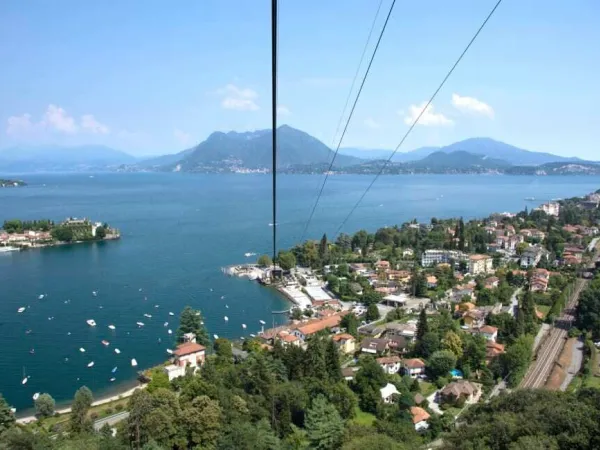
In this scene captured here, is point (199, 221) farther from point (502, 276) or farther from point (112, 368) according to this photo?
point (112, 368)

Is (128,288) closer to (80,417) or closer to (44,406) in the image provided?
(44,406)

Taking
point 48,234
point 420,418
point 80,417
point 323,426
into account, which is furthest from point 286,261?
point 48,234

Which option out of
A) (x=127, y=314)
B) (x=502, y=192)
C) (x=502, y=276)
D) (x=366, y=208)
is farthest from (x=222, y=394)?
(x=502, y=192)

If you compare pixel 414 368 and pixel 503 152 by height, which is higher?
pixel 503 152

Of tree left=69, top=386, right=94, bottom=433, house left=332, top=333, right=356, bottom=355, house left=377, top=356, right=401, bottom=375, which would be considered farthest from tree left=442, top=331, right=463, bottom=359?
tree left=69, top=386, right=94, bottom=433

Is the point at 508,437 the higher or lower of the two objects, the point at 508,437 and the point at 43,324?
the higher

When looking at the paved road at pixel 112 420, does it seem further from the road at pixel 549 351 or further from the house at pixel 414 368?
Result: the road at pixel 549 351
